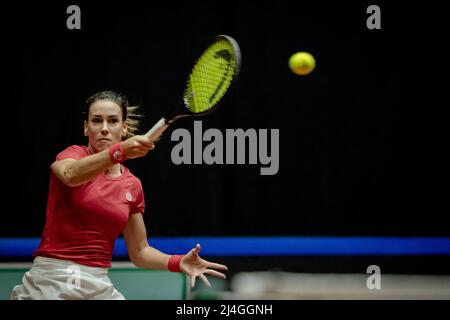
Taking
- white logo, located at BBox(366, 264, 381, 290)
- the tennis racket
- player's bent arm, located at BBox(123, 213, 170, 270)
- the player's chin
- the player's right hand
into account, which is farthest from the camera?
white logo, located at BBox(366, 264, 381, 290)

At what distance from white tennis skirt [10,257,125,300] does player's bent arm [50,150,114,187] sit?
0.30 metres

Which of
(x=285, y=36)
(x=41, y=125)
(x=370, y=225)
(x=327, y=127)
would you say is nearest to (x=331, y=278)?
(x=370, y=225)

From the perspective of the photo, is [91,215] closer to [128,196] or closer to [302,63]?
[128,196]

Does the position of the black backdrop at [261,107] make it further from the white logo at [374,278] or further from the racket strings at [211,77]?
the racket strings at [211,77]

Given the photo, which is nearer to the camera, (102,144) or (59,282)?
(59,282)

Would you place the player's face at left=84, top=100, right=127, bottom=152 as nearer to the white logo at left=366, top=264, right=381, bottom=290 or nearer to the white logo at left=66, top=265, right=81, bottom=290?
the white logo at left=66, top=265, right=81, bottom=290

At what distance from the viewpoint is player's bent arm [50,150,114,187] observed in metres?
2.34

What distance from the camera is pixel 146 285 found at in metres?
3.91

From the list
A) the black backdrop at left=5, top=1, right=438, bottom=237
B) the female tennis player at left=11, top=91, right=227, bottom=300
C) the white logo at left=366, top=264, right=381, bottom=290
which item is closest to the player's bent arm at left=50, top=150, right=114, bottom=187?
the female tennis player at left=11, top=91, right=227, bottom=300

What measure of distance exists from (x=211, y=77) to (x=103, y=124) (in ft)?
1.44

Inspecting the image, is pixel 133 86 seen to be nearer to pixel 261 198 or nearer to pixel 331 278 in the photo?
pixel 261 198

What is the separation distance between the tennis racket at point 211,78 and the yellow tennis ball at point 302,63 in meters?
1.94

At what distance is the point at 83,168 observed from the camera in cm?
236

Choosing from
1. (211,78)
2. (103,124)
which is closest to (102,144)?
(103,124)
